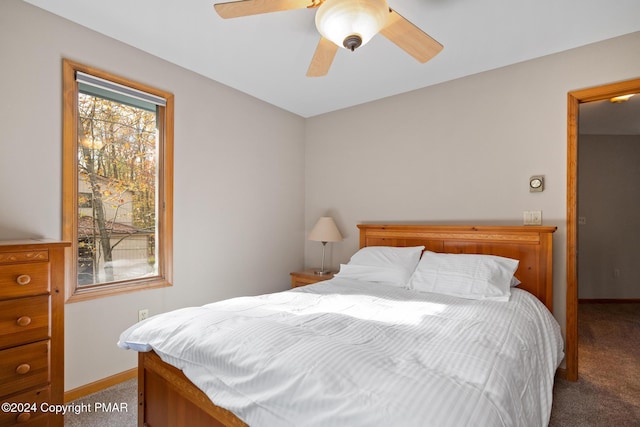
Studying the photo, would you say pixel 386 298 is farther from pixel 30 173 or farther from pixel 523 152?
pixel 30 173

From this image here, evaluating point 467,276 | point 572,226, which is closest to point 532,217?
point 572,226

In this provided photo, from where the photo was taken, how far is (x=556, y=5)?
1.90 m

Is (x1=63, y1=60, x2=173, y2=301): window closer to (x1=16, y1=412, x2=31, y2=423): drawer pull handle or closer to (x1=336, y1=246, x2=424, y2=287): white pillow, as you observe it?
(x1=16, y1=412, x2=31, y2=423): drawer pull handle

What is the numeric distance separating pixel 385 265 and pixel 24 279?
7.50 feet

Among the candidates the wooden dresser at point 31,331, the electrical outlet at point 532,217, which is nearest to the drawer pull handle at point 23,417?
the wooden dresser at point 31,331

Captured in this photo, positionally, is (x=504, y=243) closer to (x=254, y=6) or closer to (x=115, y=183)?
(x=254, y=6)

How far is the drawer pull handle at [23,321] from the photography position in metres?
1.56

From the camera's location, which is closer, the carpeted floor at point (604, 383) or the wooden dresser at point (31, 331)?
the wooden dresser at point (31, 331)

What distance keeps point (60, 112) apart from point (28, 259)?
100 centimetres

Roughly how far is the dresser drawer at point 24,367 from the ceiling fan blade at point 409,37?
7.83ft

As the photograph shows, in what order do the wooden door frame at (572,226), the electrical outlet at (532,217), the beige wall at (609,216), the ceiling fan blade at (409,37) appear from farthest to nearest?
the beige wall at (609,216) → the electrical outlet at (532,217) → the wooden door frame at (572,226) → the ceiling fan blade at (409,37)

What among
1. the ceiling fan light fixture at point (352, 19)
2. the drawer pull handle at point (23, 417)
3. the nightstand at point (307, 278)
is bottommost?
the drawer pull handle at point (23, 417)

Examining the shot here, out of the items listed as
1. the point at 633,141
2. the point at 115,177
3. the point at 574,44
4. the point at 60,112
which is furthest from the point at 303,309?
the point at 633,141

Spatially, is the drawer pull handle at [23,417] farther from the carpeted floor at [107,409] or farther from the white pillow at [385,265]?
the white pillow at [385,265]
